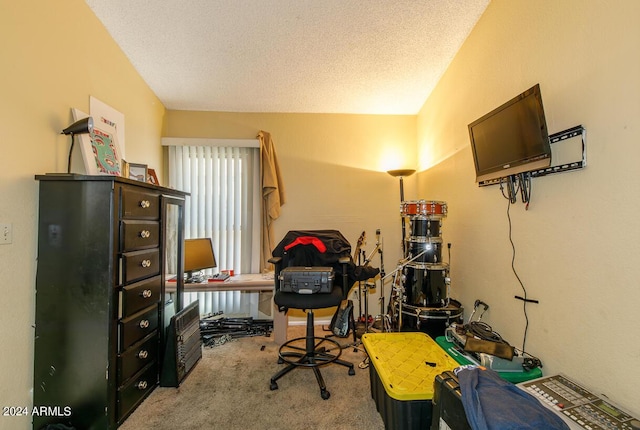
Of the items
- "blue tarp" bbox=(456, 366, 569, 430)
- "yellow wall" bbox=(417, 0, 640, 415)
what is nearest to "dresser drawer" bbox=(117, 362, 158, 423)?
"blue tarp" bbox=(456, 366, 569, 430)

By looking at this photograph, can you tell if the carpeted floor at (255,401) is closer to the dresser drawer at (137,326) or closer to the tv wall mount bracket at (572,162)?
the dresser drawer at (137,326)

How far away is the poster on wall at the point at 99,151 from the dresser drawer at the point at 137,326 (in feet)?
3.11

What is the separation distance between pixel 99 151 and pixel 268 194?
64.0 inches

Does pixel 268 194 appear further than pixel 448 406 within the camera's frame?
Yes

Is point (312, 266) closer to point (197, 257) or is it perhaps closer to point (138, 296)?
point (138, 296)

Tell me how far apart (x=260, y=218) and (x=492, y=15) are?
8.84 feet

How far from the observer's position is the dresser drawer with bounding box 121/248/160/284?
1611 mm

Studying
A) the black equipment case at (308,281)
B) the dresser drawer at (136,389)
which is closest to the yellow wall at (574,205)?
the black equipment case at (308,281)

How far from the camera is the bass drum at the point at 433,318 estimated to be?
2.08 meters

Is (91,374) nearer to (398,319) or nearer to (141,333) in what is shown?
(141,333)

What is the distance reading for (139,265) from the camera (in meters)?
1.73

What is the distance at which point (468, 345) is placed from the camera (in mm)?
1599

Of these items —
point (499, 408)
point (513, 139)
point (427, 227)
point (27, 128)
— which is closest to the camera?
point (499, 408)

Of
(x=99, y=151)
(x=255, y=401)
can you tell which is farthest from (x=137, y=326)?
(x=99, y=151)
